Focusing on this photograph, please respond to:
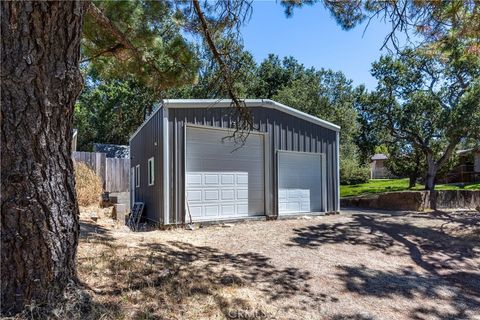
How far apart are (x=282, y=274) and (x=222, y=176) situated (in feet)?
15.6

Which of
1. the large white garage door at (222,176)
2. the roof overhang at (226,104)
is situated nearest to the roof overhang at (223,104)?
the roof overhang at (226,104)

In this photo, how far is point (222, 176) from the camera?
9.47 meters

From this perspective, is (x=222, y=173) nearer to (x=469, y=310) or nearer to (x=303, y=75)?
(x=469, y=310)

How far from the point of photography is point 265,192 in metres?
10.1

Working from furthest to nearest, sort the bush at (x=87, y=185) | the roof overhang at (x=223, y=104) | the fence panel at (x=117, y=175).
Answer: the fence panel at (x=117, y=175)
the bush at (x=87, y=185)
the roof overhang at (x=223, y=104)

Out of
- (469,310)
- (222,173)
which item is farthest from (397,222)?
(469,310)

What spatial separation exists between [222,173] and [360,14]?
5.00 m

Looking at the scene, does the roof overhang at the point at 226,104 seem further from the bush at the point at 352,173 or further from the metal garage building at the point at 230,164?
the bush at the point at 352,173

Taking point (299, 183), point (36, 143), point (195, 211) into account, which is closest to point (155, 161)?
point (195, 211)

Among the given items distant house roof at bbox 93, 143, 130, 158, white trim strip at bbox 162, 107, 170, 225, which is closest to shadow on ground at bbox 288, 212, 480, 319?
white trim strip at bbox 162, 107, 170, 225

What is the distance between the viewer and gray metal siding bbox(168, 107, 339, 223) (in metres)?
8.54

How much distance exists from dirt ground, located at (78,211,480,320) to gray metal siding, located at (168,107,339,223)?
1325 mm
